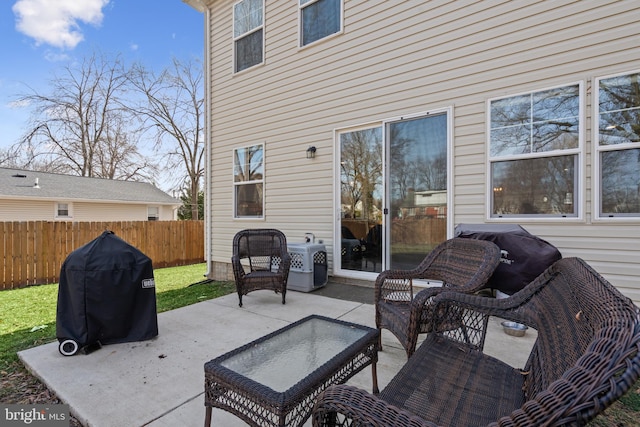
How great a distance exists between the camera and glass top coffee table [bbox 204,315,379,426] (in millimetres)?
1329

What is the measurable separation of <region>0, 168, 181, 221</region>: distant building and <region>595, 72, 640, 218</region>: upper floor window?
16750 mm

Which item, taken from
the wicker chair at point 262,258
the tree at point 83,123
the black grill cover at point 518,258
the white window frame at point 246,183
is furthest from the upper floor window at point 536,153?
the tree at point 83,123

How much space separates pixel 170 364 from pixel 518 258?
3101 millimetres

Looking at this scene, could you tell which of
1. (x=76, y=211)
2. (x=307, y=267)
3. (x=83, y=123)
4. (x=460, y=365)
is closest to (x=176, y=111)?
(x=83, y=123)

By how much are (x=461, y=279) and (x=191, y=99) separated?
57.8ft

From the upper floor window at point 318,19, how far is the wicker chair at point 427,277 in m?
4.04

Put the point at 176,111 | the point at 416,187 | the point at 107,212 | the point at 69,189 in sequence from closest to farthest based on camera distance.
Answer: the point at 416,187 → the point at 69,189 → the point at 107,212 → the point at 176,111

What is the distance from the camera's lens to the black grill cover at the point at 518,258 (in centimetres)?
268

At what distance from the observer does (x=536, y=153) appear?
3352 millimetres

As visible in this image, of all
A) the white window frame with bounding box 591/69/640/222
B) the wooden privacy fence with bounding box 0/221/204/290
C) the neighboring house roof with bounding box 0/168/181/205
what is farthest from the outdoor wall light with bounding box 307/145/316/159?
the neighboring house roof with bounding box 0/168/181/205

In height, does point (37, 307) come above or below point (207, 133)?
below

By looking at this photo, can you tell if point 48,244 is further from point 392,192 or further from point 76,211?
point 76,211

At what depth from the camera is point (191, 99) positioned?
1653 centimetres

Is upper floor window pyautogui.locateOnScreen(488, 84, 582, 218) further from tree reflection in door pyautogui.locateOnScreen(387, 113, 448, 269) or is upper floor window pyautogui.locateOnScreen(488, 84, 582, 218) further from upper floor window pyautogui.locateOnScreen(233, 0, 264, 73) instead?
upper floor window pyautogui.locateOnScreen(233, 0, 264, 73)
